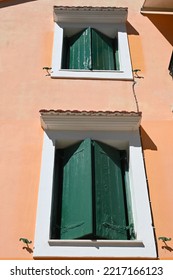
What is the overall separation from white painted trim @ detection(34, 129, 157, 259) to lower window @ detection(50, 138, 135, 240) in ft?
0.40

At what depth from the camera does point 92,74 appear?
7516mm

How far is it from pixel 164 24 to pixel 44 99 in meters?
3.76

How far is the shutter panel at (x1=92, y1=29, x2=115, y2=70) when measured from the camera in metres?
7.89

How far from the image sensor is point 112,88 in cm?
729

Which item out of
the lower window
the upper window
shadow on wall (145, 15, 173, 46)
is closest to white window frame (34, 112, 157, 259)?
the lower window

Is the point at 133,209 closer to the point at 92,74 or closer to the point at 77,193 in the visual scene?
Answer: the point at 77,193

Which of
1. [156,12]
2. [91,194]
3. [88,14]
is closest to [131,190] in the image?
[91,194]

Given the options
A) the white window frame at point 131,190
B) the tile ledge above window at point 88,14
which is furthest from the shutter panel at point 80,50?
the white window frame at point 131,190
